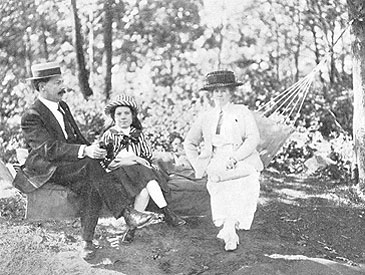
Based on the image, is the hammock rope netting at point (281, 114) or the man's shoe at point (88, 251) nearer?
the man's shoe at point (88, 251)

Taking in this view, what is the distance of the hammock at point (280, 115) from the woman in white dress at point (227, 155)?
0.22m

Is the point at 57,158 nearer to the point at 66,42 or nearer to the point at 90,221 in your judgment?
the point at 90,221

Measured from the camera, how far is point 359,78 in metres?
3.40

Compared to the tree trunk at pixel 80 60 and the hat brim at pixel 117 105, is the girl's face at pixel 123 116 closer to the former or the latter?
the hat brim at pixel 117 105

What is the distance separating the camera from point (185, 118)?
322 centimetres

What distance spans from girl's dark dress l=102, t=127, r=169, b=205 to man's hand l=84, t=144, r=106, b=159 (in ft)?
0.32

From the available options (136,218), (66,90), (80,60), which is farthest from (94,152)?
(80,60)

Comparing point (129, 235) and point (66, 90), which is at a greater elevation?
point (66, 90)

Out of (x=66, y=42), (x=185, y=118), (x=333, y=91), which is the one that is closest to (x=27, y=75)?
(x=66, y=42)

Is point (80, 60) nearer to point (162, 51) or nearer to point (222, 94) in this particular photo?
point (162, 51)

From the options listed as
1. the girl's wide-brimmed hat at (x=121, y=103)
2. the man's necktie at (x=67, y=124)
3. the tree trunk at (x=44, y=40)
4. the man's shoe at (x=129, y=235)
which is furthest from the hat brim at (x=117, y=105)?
the man's shoe at (x=129, y=235)

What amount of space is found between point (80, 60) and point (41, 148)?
52cm

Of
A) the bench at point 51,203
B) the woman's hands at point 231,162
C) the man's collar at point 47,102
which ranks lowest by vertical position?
the bench at point 51,203

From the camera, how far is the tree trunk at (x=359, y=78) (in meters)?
3.32
